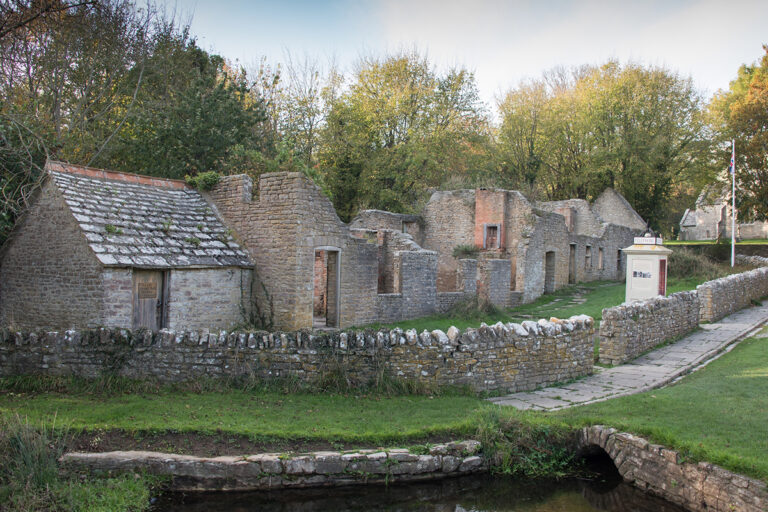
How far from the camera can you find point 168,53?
77.1 ft

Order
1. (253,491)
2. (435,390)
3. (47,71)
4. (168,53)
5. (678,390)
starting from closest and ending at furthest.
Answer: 1. (253,491)
2. (435,390)
3. (678,390)
4. (47,71)
5. (168,53)

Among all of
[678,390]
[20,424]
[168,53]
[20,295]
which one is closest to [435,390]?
[678,390]

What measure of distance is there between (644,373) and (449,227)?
612 inches

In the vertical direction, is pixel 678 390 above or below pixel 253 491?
above

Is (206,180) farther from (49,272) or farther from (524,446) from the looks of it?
(524,446)

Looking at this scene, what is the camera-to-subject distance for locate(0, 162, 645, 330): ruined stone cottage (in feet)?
38.2

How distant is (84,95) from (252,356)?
55.3 feet

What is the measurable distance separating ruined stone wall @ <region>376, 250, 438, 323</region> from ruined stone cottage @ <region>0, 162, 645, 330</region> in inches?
1.5

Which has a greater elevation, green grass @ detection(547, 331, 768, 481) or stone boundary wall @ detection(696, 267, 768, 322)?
stone boundary wall @ detection(696, 267, 768, 322)

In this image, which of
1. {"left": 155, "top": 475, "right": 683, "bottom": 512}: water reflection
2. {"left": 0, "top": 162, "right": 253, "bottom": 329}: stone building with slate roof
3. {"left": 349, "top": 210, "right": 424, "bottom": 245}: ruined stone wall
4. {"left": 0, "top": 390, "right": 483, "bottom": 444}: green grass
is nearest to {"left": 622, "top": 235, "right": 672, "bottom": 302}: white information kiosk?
{"left": 349, "top": 210, "right": 424, "bottom": 245}: ruined stone wall

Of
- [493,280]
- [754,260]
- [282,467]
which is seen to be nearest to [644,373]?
[282,467]

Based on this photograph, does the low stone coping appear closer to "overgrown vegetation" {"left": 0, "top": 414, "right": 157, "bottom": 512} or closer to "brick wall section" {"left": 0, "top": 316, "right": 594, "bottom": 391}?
"overgrown vegetation" {"left": 0, "top": 414, "right": 157, "bottom": 512}

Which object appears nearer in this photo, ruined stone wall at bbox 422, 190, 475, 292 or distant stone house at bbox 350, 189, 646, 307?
distant stone house at bbox 350, 189, 646, 307

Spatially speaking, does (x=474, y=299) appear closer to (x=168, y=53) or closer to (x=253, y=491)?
(x=253, y=491)
